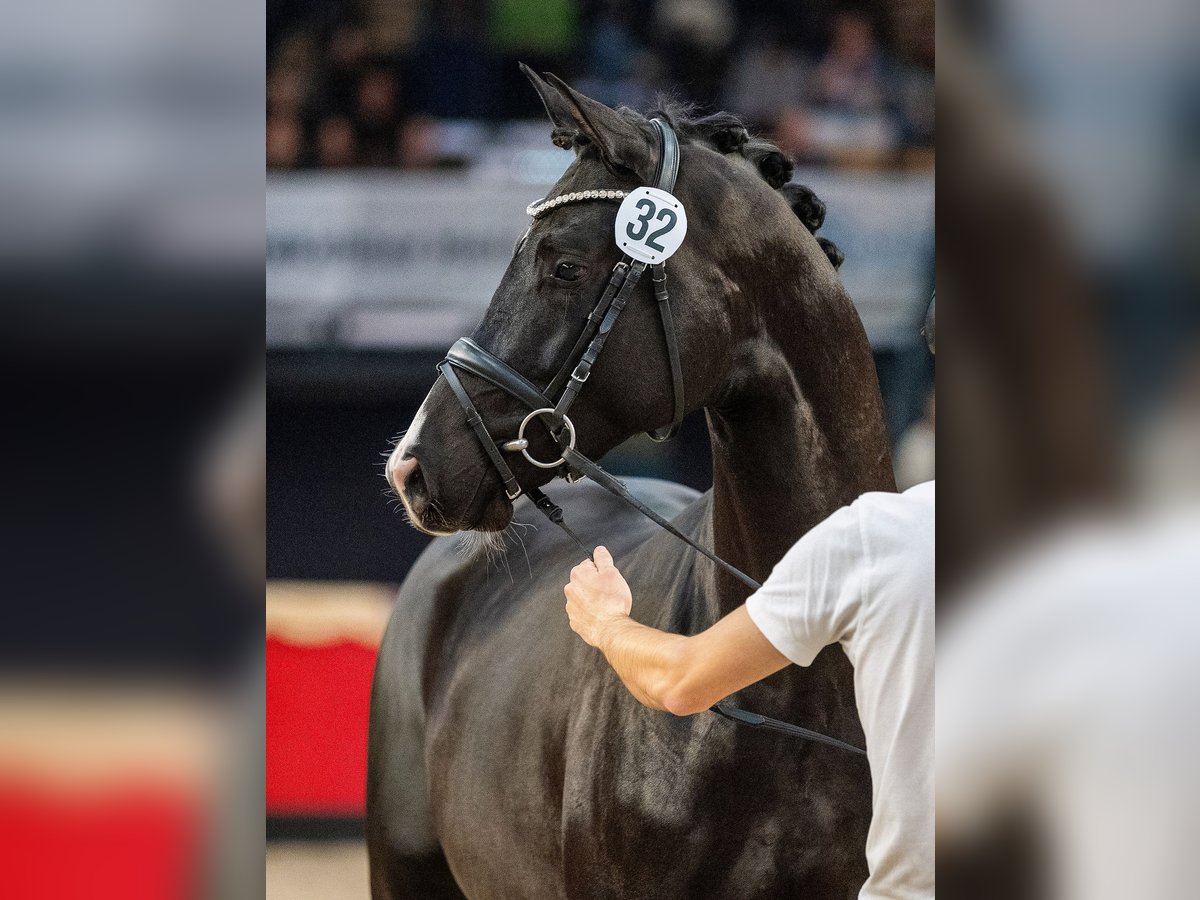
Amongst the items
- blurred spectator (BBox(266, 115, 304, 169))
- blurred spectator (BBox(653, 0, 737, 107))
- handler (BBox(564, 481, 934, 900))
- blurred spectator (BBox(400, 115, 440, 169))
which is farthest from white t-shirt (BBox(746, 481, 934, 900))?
blurred spectator (BBox(266, 115, 304, 169))

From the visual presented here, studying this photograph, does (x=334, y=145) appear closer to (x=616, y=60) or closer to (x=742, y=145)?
(x=616, y=60)

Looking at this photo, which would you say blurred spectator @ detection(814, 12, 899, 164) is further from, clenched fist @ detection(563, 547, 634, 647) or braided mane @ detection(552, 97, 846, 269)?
clenched fist @ detection(563, 547, 634, 647)

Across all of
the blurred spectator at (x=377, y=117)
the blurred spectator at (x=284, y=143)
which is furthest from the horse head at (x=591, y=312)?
the blurred spectator at (x=284, y=143)

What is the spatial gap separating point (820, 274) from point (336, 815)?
1.23m

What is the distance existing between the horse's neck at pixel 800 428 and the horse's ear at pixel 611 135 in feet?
0.94

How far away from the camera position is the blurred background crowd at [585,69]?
185cm

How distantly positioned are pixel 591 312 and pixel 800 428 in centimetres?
33
